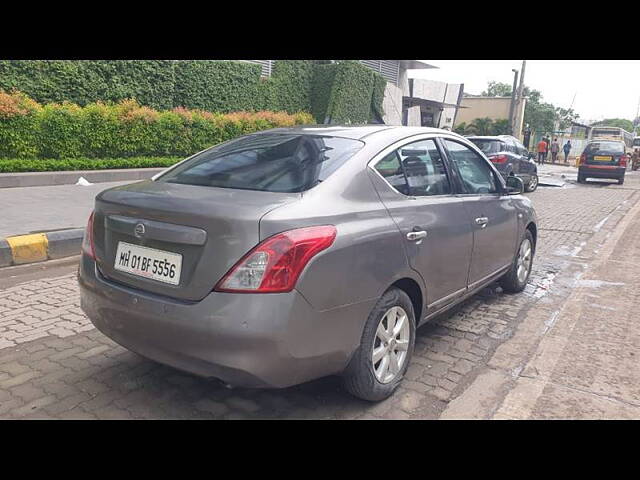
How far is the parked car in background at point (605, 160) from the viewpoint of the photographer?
18.5 meters

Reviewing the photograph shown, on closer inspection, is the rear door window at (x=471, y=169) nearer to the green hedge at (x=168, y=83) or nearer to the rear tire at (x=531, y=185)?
the green hedge at (x=168, y=83)

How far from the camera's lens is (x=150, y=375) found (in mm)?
3104

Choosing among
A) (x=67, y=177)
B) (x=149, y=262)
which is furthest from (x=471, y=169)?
(x=67, y=177)

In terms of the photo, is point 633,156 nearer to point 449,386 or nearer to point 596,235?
point 596,235

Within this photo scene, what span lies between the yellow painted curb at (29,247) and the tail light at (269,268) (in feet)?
13.7

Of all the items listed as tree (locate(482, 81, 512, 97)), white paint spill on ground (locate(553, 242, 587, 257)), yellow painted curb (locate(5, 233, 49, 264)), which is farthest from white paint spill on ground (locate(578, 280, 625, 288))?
tree (locate(482, 81, 512, 97))

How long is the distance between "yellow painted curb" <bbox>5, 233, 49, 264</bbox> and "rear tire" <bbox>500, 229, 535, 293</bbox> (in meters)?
4.96

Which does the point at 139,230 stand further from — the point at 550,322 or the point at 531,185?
the point at 531,185

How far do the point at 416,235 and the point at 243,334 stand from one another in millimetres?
1277

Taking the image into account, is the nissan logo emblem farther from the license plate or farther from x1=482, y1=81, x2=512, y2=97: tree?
x1=482, y1=81, x2=512, y2=97: tree

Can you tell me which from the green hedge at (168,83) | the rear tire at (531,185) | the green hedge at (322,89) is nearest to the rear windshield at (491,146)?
the rear tire at (531,185)

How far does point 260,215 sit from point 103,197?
42.9 inches

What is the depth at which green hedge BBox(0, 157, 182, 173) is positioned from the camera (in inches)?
372

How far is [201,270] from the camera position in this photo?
233 cm
